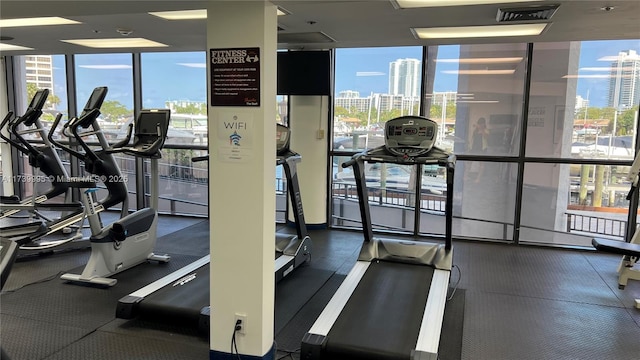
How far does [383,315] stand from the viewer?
3541mm

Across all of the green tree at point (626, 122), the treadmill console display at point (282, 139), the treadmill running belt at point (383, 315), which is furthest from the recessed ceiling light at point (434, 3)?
the green tree at point (626, 122)

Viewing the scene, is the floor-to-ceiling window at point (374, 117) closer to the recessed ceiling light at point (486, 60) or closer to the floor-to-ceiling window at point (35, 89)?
the recessed ceiling light at point (486, 60)

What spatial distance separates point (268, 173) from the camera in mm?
2793

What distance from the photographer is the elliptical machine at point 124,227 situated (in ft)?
15.0

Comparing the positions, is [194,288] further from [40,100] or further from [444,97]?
[444,97]

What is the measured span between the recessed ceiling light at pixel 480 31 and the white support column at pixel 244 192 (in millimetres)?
2280

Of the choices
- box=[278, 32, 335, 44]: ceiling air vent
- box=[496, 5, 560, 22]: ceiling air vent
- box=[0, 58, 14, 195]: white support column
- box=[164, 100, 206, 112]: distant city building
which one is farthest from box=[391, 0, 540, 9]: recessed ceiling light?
box=[0, 58, 14, 195]: white support column

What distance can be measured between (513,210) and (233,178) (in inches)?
Answer: 189

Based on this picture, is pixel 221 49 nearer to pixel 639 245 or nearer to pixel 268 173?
pixel 268 173

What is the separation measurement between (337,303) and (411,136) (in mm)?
1778

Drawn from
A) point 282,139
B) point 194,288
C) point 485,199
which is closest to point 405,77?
point 485,199

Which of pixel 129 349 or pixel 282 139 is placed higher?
pixel 282 139

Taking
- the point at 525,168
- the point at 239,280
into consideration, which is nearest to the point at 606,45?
the point at 525,168

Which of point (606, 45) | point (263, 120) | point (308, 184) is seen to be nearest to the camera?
point (263, 120)
